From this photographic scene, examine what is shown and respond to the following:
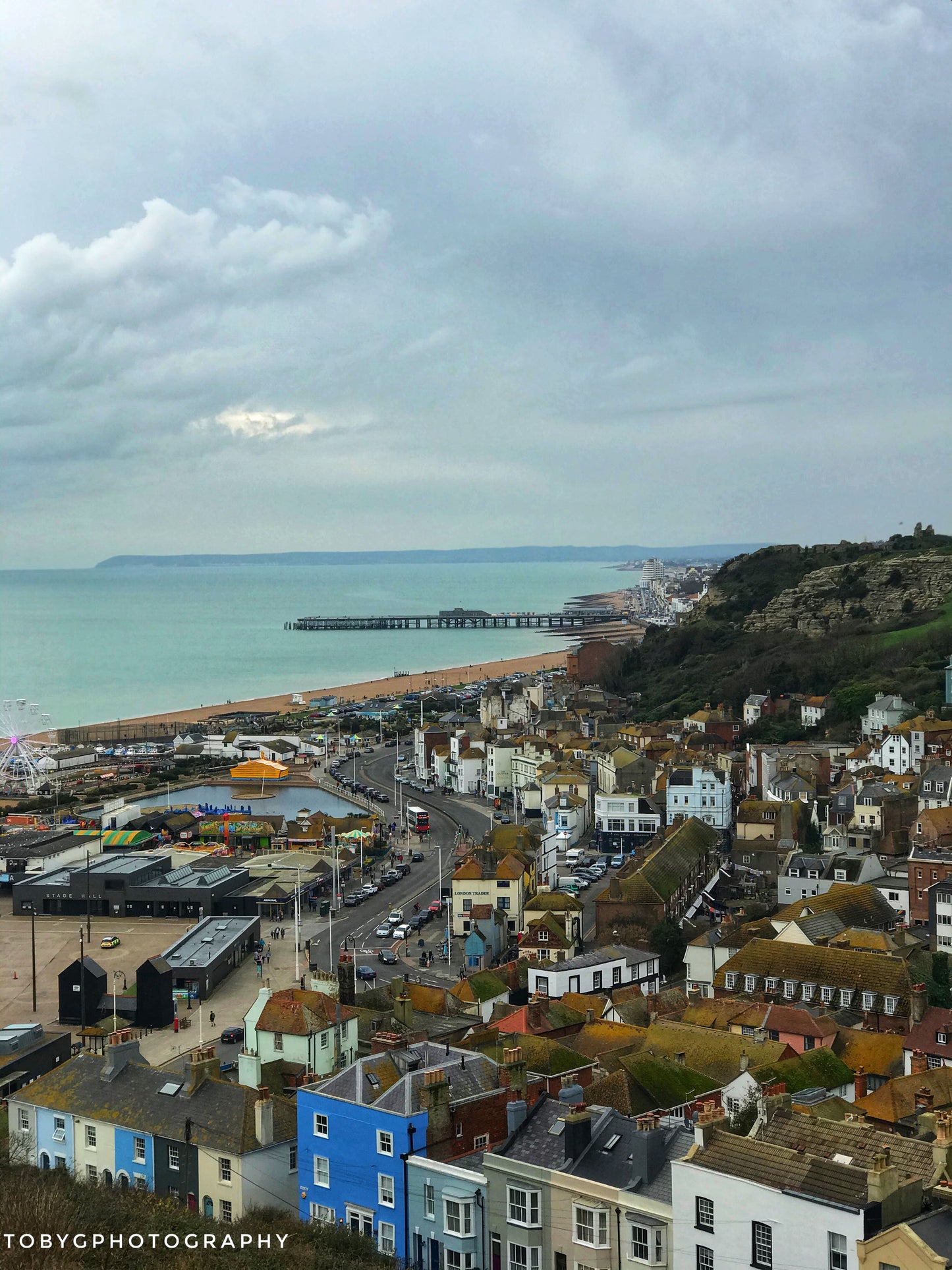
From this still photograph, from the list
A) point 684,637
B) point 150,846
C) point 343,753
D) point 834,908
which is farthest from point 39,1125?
point 684,637

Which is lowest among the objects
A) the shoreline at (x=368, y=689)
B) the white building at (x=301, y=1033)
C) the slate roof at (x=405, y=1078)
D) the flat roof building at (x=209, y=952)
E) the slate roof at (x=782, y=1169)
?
the shoreline at (x=368, y=689)

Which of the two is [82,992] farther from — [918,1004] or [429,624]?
[429,624]

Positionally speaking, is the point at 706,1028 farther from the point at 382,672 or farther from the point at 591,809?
the point at 382,672

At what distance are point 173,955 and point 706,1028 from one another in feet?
51.7

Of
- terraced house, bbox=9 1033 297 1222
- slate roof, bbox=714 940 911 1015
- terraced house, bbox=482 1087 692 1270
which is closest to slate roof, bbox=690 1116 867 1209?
terraced house, bbox=482 1087 692 1270

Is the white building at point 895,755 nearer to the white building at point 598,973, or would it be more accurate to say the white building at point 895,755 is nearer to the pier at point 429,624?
the white building at point 598,973

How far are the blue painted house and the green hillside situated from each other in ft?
152

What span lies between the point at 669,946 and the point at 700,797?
16.4 m

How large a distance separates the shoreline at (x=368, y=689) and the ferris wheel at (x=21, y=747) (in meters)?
9.77

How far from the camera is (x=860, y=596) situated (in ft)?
298

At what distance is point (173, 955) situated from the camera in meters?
33.7

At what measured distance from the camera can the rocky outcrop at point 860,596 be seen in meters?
87.1

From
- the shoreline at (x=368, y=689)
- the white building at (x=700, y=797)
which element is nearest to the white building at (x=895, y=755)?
the white building at (x=700, y=797)

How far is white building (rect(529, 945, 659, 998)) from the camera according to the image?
91.8ft
